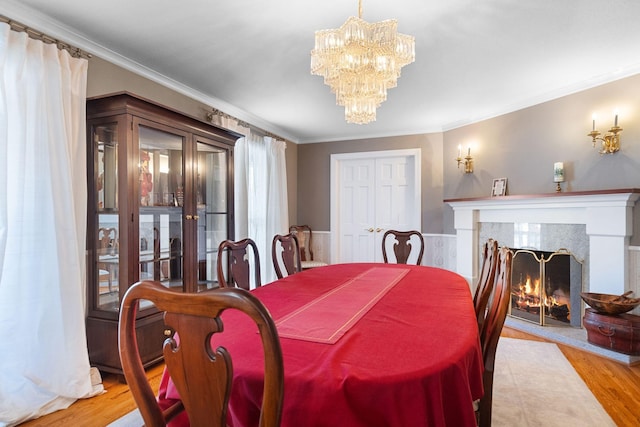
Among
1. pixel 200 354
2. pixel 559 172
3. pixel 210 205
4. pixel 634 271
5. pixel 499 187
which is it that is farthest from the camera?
pixel 499 187

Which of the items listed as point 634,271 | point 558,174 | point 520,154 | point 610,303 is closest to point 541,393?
point 610,303

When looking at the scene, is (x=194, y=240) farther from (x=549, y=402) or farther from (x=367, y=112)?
(x=549, y=402)

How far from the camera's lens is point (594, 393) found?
2213mm

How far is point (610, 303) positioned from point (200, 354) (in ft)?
10.9

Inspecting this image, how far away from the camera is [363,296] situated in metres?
1.64

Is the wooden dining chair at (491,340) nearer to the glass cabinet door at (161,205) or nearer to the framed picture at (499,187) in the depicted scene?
the glass cabinet door at (161,205)

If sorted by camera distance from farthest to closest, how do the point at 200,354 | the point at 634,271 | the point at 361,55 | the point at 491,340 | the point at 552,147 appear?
1. the point at 552,147
2. the point at 634,271
3. the point at 361,55
4. the point at 491,340
5. the point at 200,354

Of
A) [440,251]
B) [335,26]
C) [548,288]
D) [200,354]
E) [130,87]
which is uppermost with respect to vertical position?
[335,26]

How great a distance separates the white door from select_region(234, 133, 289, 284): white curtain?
102 centimetres

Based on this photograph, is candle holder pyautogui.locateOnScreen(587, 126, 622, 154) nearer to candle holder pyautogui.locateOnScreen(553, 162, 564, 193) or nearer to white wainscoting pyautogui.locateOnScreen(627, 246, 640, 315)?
candle holder pyautogui.locateOnScreen(553, 162, 564, 193)

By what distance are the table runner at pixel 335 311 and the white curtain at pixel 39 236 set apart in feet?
5.32

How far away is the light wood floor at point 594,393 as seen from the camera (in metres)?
1.90

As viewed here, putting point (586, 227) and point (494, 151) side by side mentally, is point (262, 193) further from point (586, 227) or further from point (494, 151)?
point (586, 227)

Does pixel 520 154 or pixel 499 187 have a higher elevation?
pixel 520 154
